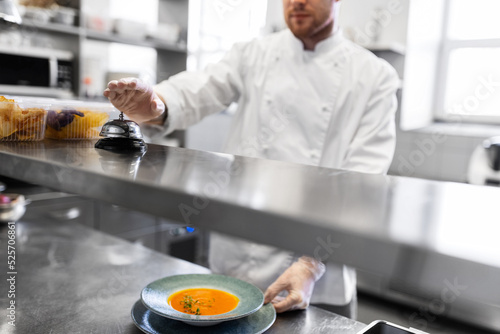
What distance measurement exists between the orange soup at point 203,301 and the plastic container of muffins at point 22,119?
18.7 inches

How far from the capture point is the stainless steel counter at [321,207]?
1.09 ft

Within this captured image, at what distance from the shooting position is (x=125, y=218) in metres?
3.64

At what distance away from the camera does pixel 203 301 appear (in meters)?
1.02

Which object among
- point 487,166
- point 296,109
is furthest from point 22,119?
point 487,166

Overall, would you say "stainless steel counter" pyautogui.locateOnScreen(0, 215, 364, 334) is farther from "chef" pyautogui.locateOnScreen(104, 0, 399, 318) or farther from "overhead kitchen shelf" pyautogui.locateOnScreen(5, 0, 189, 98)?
"overhead kitchen shelf" pyautogui.locateOnScreen(5, 0, 189, 98)

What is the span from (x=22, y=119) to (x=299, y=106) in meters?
1.10

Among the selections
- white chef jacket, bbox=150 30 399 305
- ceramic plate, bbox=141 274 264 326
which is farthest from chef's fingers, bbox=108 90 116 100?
white chef jacket, bbox=150 30 399 305

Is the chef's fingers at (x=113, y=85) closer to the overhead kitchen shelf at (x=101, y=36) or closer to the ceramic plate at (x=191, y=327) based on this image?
the ceramic plate at (x=191, y=327)

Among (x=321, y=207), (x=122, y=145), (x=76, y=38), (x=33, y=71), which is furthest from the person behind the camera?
(x=76, y=38)

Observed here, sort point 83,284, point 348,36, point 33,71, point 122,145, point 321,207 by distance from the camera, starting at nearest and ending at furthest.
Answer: point 321,207, point 122,145, point 83,284, point 33,71, point 348,36

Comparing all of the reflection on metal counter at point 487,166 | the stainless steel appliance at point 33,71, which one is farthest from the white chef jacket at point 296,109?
the stainless steel appliance at point 33,71

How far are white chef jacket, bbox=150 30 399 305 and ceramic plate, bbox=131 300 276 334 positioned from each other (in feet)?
2.03

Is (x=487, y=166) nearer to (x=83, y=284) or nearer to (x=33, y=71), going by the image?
(x=83, y=284)

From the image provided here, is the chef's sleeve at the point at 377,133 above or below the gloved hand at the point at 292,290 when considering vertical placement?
above
